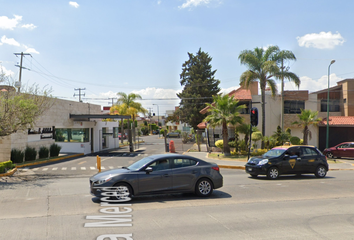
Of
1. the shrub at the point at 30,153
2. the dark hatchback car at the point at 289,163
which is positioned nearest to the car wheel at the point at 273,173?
the dark hatchback car at the point at 289,163

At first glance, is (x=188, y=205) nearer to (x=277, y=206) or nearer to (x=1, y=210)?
(x=277, y=206)

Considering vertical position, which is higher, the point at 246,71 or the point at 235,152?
the point at 246,71

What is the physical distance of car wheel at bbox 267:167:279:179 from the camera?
1482 centimetres

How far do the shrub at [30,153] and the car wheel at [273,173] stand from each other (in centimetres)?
1703

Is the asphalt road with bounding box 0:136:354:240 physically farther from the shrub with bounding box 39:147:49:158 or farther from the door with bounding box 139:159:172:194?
the shrub with bounding box 39:147:49:158

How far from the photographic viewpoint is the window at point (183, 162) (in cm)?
988

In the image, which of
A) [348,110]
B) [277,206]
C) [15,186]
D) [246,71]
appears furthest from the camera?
[348,110]

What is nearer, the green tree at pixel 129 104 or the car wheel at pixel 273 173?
the car wheel at pixel 273 173

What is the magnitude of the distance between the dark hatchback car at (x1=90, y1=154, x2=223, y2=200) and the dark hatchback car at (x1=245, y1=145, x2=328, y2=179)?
5.32m

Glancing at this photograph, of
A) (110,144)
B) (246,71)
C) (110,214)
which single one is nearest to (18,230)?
(110,214)

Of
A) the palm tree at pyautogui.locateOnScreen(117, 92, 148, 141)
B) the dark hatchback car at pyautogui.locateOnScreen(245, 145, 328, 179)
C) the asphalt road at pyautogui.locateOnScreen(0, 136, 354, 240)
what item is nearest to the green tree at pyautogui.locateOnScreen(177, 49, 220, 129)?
the palm tree at pyautogui.locateOnScreen(117, 92, 148, 141)

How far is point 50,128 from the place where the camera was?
27016 millimetres

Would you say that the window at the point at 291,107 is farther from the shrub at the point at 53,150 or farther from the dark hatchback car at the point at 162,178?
the dark hatchback car at the point at 162,178

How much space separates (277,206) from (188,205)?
2.63 meters
